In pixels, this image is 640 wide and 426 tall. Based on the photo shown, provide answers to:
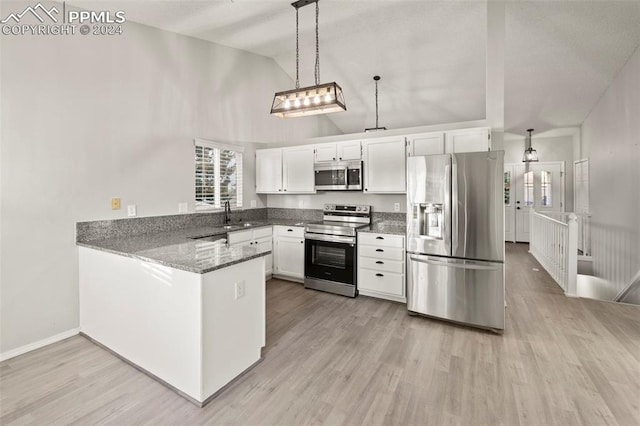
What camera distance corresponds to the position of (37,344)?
107 inches

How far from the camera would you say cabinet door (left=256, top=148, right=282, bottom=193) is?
4.99 meters

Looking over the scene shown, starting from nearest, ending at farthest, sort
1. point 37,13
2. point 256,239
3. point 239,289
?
point 239,289, point 37,13, point 256,239

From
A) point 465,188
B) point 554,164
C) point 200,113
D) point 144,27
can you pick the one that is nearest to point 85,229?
point 200,113

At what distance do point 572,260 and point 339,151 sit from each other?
3447 mm

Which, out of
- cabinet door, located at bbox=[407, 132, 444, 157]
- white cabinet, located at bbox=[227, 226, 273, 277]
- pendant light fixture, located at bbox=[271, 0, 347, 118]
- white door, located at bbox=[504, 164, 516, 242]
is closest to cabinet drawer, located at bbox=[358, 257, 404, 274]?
white cabinet, located at bbox=[227, 226, 273, 277]

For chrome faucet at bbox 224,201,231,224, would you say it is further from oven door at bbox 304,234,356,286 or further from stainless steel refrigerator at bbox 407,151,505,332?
stainless steel refrigerator at bbox 407,151,505,332

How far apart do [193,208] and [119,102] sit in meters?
1.48

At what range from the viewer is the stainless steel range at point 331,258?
3.94 meters

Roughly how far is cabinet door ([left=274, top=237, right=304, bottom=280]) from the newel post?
3595 mm

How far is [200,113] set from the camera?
13.5 feet

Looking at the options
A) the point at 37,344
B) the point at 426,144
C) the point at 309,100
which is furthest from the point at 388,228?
the point at 37,344

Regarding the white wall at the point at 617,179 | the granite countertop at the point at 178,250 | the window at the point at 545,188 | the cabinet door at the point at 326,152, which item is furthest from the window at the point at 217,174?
the window at the point at 545,188

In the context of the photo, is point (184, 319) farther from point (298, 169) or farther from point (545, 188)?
point (545, 188)

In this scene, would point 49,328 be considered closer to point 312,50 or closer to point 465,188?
point 465,188
